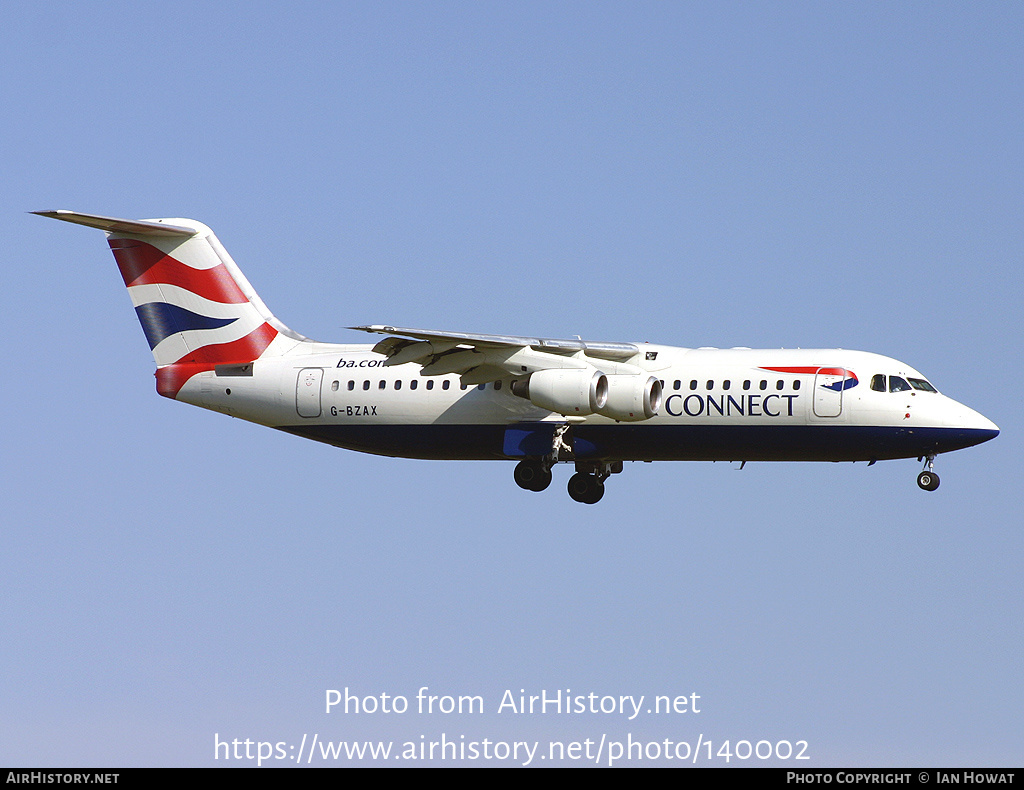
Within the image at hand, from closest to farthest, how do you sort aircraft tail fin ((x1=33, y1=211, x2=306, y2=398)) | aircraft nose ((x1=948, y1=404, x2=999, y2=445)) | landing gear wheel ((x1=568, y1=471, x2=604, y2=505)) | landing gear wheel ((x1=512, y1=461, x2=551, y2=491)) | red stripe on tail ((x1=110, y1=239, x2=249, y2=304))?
1. aircraft nose ((x1=948, y1=404, x2=999, y2=445))
2. landing gear wheel ((x1=512, y1=461, x2=551, y2=491))
3. landing gear wheel ((x1=568, y1=471, x2=604, y2=505))
4. aircraft tail fin ((x1=33, y1=211, x2=306, y2=398))
5. red stripe on tail ((x1=110, y1=239, x2=249, y2=304))

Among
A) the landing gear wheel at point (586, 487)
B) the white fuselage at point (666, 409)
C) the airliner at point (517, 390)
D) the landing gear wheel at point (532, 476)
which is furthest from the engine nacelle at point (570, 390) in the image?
the landing gear wheel at point (586, 487)

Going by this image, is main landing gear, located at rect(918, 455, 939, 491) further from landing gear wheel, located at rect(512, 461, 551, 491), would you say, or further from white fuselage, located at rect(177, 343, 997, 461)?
landing gear wheel, located at rect(512, 461, 551, 491)

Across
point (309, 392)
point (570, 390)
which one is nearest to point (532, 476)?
point (570, 390)

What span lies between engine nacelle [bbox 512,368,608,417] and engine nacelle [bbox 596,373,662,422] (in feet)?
0.38

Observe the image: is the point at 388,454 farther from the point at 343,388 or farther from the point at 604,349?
the point at 604,349

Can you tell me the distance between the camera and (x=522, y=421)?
1104 inches

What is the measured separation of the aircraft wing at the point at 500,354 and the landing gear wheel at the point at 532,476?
1.70 m

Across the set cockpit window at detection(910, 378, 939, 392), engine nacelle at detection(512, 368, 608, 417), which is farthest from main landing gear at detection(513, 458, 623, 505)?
cockpit window at detection(910, 378, 939, 392)

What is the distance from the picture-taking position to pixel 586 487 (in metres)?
29.0

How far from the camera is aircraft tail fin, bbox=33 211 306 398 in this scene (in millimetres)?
30297

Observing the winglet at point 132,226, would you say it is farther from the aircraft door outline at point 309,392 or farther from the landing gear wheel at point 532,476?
the landing gear wheel at point 532,476
